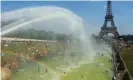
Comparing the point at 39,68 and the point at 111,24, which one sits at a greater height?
the point at 111,24

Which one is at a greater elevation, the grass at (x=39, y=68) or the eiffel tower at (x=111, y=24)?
the eiffel tower at (x=111, y=24)

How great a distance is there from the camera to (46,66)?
26797 mm

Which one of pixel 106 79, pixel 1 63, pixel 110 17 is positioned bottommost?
pixel 106 79

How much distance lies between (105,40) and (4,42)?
7326cm

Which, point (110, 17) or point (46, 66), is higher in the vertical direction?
point (110, 17)

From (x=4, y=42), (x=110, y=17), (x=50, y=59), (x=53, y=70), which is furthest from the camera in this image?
(x=110, y=17)

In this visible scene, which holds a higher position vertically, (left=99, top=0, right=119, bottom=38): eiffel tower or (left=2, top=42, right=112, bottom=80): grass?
(left=99, top=0, right=119, bottom=38): eiffel tower

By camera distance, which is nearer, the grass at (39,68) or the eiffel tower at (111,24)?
the grass at (39,68)

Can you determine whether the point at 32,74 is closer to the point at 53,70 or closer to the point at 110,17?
the point at 53,70

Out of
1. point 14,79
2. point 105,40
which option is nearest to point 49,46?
point 14,79

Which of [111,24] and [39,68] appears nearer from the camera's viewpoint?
[39,68]

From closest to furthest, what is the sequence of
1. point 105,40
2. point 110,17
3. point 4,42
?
point 4,42 → point 110,17 → point 105,40

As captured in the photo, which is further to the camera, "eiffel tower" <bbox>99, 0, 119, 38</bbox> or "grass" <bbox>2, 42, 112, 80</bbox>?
"eiffel tower" <bbox>99, 0, 119, 38</bbox>

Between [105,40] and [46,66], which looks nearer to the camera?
[46,66]
